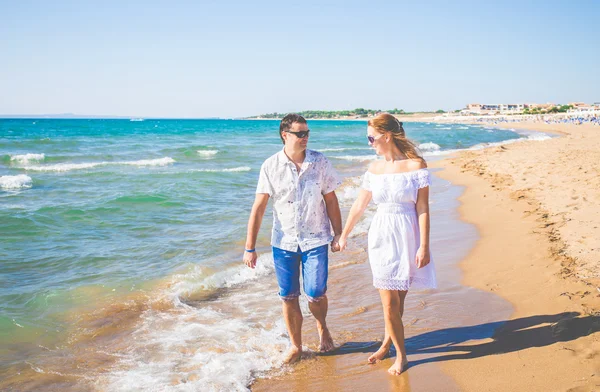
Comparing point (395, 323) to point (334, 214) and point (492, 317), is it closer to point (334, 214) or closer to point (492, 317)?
point (334, 214)

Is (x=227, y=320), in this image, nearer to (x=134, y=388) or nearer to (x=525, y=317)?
(x=134, y=388)

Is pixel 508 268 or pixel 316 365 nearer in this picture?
pixel 316 365

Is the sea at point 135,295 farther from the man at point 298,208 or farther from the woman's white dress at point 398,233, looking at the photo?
the man at point 298,208

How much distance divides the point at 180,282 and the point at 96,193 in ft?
29.9

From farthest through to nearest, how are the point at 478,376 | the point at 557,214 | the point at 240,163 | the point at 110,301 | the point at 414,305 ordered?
1. the point at 240,163
2. the point at 557,214
3. the point at 110,301
4. the point at 414,305
5. the point at 478,376

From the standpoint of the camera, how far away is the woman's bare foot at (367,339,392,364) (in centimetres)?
380

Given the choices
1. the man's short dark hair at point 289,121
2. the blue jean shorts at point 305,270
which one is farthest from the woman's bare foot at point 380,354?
the man's short dark hair at point 289,121

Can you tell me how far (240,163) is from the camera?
25203 mm

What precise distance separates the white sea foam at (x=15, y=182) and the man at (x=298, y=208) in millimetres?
14879

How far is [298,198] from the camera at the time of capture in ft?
12.1

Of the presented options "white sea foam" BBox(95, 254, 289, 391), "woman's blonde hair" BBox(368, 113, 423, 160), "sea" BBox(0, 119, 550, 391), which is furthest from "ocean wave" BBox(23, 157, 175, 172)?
"woman's blonde hair" BBox(368, 113, 423, 160)

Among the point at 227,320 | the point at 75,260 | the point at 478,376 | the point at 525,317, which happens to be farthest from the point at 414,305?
the point at 75,260

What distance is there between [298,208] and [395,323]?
1.14 m

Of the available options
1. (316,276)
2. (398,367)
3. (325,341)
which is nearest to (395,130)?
(316,276)
